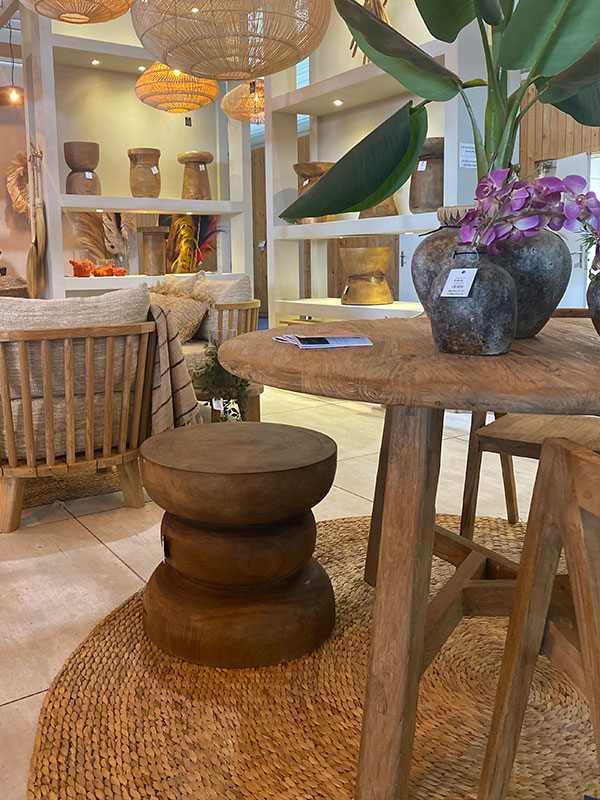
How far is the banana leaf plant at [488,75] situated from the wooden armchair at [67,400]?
978mm

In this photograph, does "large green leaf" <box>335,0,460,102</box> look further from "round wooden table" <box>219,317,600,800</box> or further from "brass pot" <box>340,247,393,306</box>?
"brass pot" <box>340,247,393,306</box>

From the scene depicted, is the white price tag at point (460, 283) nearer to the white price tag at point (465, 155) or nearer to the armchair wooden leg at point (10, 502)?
the armchair wooden leg at point (10, 502)

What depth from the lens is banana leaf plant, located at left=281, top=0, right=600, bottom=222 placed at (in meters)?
1.34

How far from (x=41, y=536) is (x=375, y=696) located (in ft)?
5.50

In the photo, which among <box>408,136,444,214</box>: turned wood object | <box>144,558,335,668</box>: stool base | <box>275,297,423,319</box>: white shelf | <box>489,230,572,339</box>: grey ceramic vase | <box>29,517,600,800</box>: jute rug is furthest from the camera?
<box>275,297,423,319</box>: white shelf

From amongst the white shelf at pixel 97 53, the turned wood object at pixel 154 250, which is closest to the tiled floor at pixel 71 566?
the turned wood object at pixel 154 250

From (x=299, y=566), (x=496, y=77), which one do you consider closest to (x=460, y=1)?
(x=496, y=77)

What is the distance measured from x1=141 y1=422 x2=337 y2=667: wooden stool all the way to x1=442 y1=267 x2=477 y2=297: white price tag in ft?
1.98

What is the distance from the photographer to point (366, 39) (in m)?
1.50

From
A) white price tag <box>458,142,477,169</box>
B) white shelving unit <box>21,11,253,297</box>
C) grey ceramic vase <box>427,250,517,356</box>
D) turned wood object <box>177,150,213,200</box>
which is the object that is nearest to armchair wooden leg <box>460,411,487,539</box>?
grey ceramic vase <box>427,250,517,356</box>

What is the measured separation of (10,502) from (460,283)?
1.92 meters

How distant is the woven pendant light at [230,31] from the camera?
3730 mm

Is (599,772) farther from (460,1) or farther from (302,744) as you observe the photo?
(460,1)

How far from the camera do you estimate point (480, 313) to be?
119cm
